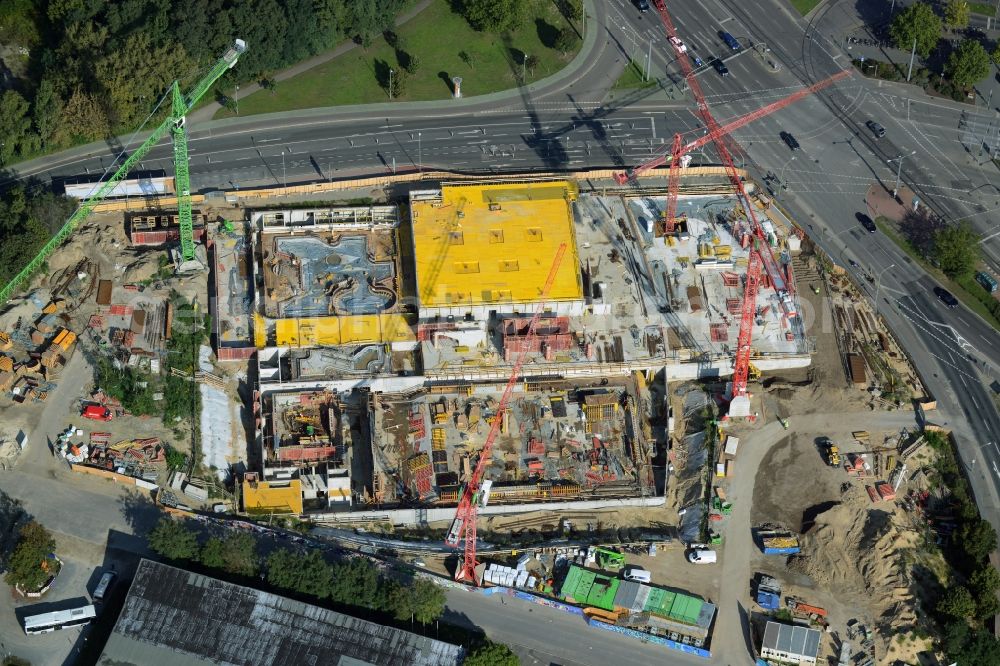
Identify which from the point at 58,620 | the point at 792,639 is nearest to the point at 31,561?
the point at 58,620

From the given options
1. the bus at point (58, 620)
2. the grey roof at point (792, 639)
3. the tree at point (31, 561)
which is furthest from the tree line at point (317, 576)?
the grey roof at point (792, 639)

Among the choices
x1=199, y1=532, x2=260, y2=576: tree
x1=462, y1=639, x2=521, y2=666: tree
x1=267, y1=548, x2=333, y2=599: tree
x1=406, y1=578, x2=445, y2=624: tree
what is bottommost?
x1=462, y1=639, x2=521, y2=666: tree

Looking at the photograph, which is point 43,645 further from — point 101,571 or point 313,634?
point 313,634

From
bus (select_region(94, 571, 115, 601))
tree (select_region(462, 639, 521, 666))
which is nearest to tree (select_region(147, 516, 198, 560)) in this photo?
Result: bus (select_region(94, 571, 115, 601))

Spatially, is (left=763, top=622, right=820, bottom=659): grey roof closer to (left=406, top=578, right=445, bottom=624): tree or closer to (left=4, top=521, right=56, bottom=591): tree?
(left=406, top=578, right=445, bottom=624): tree

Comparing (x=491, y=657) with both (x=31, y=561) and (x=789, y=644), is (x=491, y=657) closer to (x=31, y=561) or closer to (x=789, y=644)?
(x=789, y=644)

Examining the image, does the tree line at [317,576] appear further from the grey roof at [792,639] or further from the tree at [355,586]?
the grey roof at [792,639]

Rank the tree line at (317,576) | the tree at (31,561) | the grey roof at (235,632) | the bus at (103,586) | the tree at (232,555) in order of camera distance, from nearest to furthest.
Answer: the grey roof at (235,632) → the tree at (31,561) → the tree line at (317,576) → the bus at (103,586) → the tree at (232,555)
